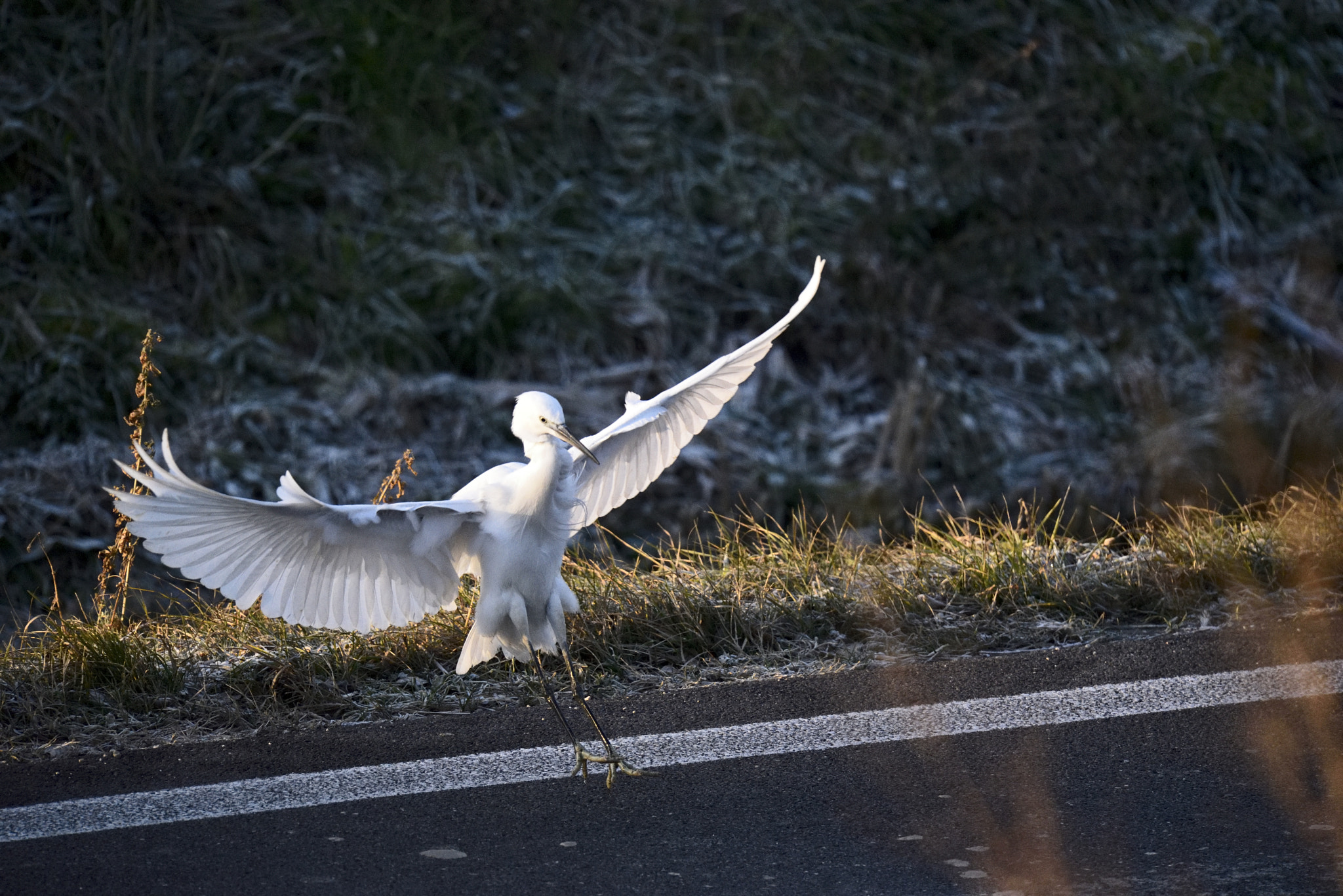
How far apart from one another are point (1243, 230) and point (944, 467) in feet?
8.87

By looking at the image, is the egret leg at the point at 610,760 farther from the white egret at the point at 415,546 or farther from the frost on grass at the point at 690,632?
the frost on grass at the point at 690,632

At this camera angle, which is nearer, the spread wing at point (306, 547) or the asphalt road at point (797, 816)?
the asphalt road at point (797, 816)

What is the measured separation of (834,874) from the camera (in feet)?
8.22

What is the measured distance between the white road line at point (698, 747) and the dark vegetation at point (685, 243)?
10.7ft

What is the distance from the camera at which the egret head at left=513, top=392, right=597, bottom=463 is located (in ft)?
10.6

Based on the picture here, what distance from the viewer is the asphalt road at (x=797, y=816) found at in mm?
2502

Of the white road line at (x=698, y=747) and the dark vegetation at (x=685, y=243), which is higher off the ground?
the dark vegetation at (x=685, y=243)

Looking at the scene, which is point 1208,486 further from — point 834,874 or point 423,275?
point 834,874

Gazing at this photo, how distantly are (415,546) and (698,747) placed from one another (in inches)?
30.9

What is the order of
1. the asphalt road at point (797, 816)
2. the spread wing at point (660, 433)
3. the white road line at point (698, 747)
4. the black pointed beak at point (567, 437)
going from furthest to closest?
the spread wing at point (660, 433) → the black pointed beak at point (567, 437) → the white road line at point (698, 747) → the asphalt road at point (797, 816)

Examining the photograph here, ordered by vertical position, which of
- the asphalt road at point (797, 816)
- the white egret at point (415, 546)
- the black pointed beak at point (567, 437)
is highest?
the black pointed beak at point (567, 437)

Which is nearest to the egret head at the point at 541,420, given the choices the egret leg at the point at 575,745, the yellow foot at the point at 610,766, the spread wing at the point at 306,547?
the spread wing at the point at 306,547

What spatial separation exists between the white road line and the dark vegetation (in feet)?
10.7

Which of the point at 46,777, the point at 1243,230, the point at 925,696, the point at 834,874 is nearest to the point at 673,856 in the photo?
the point at 834,874
